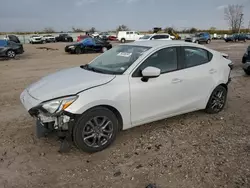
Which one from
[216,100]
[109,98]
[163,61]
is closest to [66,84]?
[109,98]

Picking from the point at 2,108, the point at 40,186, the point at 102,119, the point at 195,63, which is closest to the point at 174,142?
the point at 102,119

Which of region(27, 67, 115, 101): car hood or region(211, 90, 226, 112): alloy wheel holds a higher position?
region(27, 67, 115, 101): car hood

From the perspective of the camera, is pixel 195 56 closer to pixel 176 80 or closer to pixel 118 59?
pixel 176 80

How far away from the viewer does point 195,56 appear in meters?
4.73

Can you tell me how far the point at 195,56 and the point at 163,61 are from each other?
82cm

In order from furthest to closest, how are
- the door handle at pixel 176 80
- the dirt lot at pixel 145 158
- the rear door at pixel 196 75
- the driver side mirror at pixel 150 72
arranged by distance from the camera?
1. the rear door at pixel 196 75
2. the door handle at pixel 176 80
3. the driver side mirror at pixel 150 72
4. the dirt lot at pixel 145 158

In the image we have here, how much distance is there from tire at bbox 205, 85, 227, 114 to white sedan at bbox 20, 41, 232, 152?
0.06 meters

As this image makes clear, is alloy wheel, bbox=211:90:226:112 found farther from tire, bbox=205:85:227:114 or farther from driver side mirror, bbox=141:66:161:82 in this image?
driver side mirror, bbox=141:66:161:82

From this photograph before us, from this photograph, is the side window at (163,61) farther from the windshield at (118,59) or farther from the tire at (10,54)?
the tire at (10,54)

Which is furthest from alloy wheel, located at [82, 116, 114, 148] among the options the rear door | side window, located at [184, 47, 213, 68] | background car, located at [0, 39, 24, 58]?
background car, located at [0, 39, 24, 58]

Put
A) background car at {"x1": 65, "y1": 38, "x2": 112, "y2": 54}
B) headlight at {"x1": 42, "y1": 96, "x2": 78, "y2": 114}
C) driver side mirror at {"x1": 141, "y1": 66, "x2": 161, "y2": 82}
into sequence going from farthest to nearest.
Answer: background car at {"x1": 65, "y1": 38, "x2": 112, "y2": 54} < driver side mirror at {"x1": 141, "y1": 66, "x2": 161, "y2": 82} < headlight at {"x1": 42, "y1": 96, "x2": 78, "y2": 114}

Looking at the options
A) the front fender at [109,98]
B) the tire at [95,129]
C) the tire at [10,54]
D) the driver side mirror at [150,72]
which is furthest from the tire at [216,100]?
the tire at [10,54]

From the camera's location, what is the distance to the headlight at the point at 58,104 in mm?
3314

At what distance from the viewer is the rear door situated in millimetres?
4473
